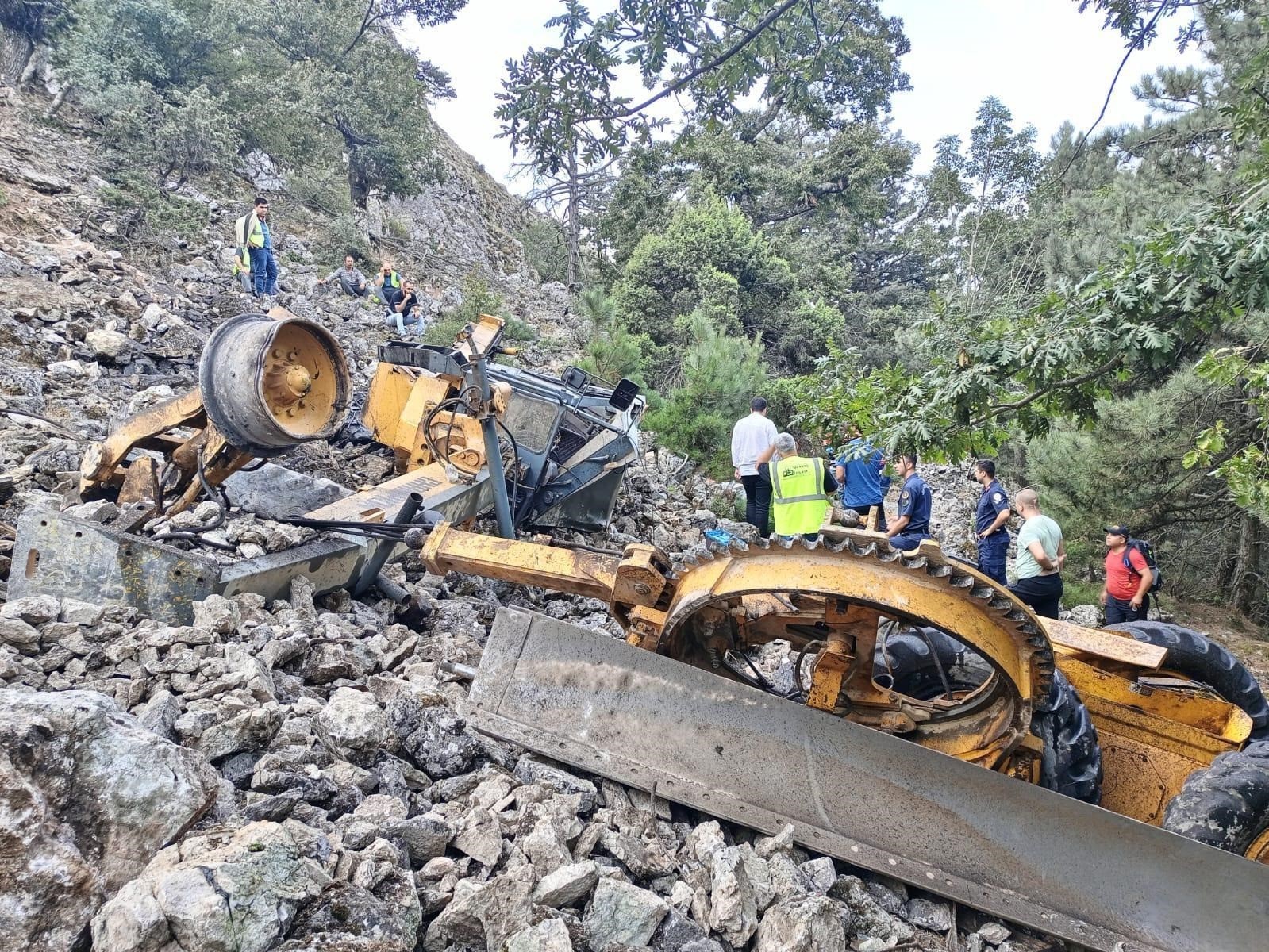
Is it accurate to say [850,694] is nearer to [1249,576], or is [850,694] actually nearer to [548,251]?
[1249,576]

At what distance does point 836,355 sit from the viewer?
15.4 ft

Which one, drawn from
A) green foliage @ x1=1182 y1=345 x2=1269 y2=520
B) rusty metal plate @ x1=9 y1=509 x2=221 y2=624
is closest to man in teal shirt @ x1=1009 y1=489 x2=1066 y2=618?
green foliage @ x1=1182 y1=345 x2=1269 y2=520

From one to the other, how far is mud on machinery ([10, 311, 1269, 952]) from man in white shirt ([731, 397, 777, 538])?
14.7 feet

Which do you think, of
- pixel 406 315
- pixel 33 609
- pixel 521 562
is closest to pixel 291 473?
pixel 33 609

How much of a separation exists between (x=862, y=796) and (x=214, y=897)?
77.2 inches

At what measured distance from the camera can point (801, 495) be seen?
668 cm

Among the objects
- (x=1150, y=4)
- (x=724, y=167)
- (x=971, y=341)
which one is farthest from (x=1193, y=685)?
(x=724, y=167)

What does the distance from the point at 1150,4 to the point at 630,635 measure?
3870 mm

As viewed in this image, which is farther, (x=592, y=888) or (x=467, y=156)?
(x=467, y=156)

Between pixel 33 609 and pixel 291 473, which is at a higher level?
pixel 291 473

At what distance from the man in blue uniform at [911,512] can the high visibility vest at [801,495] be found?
1.94 feet

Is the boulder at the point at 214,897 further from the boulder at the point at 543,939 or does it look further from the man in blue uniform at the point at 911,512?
the man in blue uniform at the point at 911,512

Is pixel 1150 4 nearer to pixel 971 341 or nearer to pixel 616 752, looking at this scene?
pixel 971 341

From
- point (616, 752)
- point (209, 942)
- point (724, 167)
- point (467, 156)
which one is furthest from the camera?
point (467, 156)
